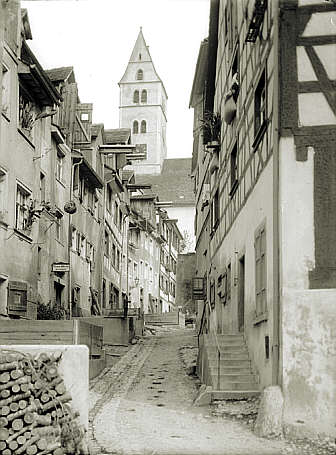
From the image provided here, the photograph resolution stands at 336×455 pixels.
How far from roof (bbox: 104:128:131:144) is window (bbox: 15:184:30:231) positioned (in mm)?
17613

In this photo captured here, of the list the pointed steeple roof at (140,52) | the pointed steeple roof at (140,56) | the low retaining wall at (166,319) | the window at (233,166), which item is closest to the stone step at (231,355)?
the window at (233,166)

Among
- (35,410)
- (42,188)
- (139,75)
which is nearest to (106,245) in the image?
(42,188)

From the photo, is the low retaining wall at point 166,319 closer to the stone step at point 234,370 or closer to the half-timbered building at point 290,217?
the half-timbered building at point 290,217

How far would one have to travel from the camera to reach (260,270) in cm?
Result: 1446

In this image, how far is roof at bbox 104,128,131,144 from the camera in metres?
40.2

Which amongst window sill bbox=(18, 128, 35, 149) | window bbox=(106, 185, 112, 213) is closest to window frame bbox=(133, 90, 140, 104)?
window bbox=(106, 185, 112, 213)

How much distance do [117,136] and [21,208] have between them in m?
19.7

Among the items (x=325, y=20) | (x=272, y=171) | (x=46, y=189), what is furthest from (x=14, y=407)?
(x=46, y=189)

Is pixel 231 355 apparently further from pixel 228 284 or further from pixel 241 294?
pixel 228 284

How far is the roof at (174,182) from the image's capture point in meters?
83.2

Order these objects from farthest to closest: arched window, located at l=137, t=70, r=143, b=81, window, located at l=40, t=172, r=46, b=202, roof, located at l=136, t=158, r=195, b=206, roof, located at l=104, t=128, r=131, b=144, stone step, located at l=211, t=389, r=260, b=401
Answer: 1. arched window, located at l=137, t=70, r=143, b=81
2. roof, located at l=136, t=158, r=195, b=206
3. roof, located at l=104, t=128, r=131, b=144
4. window, located at l=40, t=172, r=46, b=202
5. stone step, located at l=211, t=389, r=260, b=401

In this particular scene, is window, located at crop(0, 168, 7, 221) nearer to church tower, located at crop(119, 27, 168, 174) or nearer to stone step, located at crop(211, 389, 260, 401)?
stone step, located at crop(211, 389, 260, 401)

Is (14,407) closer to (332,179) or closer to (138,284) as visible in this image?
(332,179)

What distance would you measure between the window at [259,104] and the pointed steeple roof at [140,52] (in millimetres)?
91519
